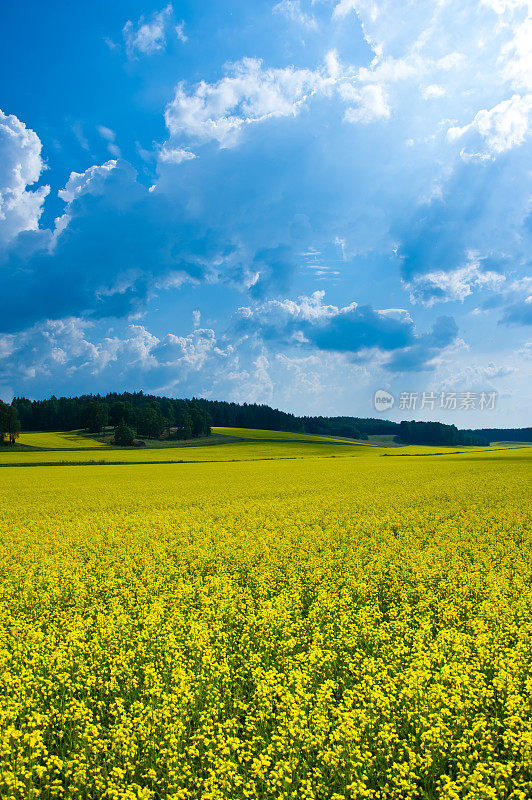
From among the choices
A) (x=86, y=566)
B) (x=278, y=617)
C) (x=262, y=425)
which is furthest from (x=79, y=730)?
(x=262, y=425)

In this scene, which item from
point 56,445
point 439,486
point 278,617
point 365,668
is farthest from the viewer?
point 56,445

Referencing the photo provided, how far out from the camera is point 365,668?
263 inches

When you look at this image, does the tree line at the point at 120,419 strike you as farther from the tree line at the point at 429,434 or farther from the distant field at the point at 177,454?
the tree line at the point at 429,434

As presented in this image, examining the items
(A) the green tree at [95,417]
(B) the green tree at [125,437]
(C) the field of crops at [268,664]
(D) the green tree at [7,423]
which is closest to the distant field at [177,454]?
(B) the green tree at [125,437]

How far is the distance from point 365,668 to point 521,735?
202 cm

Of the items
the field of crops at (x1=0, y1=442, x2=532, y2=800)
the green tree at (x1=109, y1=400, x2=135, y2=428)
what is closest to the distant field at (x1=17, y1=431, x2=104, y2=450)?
the green tree at (x1=109, y1=400, x2=135, y2=428)

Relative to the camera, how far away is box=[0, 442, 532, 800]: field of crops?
195 inches

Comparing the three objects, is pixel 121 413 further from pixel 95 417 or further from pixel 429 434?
pixel 429 434

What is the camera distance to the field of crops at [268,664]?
4.96 metres

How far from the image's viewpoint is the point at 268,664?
7176 millimetres

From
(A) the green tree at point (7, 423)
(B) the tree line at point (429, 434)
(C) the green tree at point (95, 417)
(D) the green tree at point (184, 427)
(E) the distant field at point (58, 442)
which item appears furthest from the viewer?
(B) the tree line at point (429, 434)

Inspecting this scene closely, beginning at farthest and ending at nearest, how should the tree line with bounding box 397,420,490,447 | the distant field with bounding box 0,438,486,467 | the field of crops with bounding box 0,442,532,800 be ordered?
1. the tree line with bounding box 397,420,490,447
2. the distant field with bounding box 0,438,486,467
3. the field of crops with bounding box 0,442,532,800

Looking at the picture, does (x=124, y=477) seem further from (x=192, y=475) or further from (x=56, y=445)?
(x=56, y=445)

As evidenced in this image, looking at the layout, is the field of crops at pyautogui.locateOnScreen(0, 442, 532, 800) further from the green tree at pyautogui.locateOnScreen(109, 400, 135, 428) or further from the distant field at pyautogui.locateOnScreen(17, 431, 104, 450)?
the green tree at pyautogui.locateOnScreen(109, 400, 135, 428)
